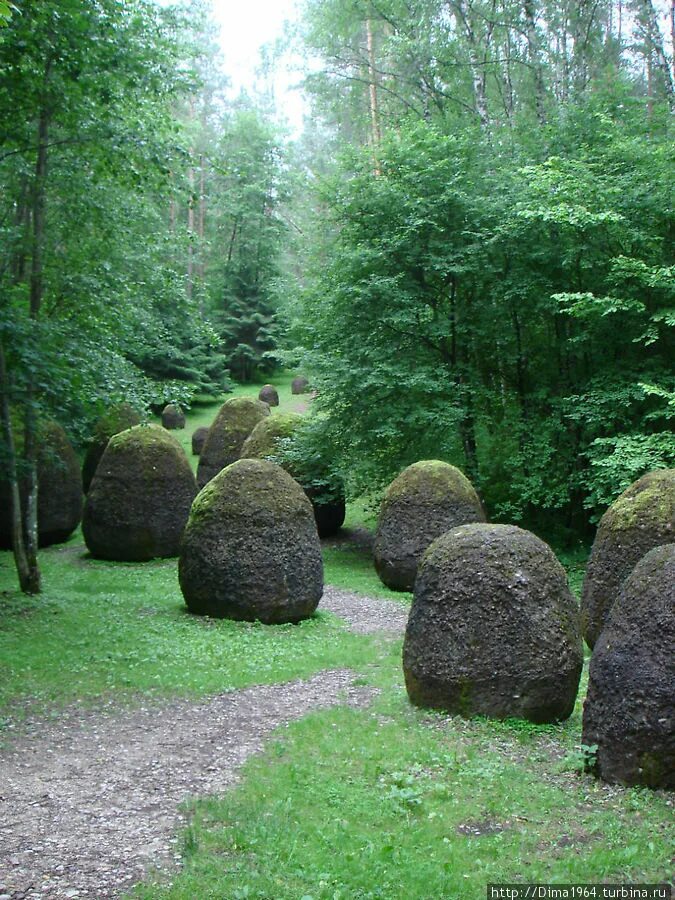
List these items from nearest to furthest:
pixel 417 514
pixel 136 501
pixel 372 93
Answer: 1. pixel 417 514
2. pixel 136 501
3. pixel 372 93

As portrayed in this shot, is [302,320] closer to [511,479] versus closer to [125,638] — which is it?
[511,479]

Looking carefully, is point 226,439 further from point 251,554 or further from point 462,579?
point 462,579

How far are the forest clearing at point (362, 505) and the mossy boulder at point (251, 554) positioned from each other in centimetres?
5

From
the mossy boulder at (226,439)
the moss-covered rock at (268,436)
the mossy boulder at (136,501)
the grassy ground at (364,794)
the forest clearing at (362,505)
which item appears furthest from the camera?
the mossy boulder at (226,439)

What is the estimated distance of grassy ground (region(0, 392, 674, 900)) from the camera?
4.75 m

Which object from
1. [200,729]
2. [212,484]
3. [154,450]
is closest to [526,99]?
[154,450]

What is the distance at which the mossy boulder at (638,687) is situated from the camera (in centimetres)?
579

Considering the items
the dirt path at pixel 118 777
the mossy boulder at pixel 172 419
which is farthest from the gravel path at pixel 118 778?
the mossy boulder at pixel 172 419

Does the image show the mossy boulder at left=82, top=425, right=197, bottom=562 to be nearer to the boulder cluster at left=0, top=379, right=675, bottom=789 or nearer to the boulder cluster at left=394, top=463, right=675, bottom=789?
the boulder cluster at left=0, top=379, right=675, bottom=789

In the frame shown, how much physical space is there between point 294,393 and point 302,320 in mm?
21385

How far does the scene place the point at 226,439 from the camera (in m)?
22.6

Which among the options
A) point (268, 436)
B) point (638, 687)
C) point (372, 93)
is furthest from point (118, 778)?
point (372, 93)

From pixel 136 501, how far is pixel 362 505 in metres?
A: 8.53

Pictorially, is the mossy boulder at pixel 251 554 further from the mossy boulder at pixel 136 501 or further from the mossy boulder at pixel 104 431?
the mossy boulder at pixel 104 431
